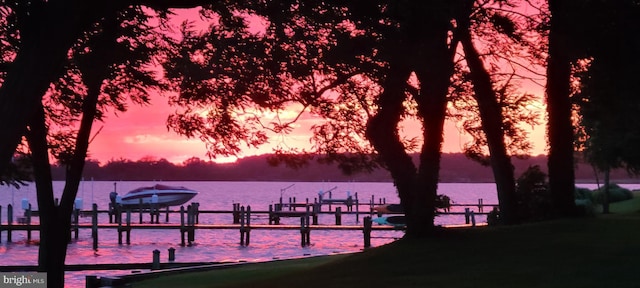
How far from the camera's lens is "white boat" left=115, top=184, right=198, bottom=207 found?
93.2 meters

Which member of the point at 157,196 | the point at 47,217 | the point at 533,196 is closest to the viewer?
the point at 47,217

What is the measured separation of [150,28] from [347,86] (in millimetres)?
4940

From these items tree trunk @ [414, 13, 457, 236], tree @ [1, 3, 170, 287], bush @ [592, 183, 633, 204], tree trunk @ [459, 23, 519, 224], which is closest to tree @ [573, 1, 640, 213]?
tree trunk @ [459, 23, 519, 224]

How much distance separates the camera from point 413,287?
42.4 ft

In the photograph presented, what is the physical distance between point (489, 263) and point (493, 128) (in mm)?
9295

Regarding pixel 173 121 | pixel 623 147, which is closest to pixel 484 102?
pixel 173 121

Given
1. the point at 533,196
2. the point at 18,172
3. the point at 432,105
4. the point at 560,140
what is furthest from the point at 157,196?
the point at 432,105

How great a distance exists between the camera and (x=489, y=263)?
15.0 meters

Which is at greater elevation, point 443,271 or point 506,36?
point 506,36

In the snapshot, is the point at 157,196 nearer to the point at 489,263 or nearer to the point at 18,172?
the point at 18,172

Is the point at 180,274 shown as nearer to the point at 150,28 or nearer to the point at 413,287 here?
the point at 150,28

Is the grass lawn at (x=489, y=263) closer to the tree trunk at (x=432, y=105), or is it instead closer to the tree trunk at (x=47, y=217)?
the tree trunk at (x=432, y=105)

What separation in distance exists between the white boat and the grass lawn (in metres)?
72.3

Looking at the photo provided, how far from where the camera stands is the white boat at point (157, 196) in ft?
306
